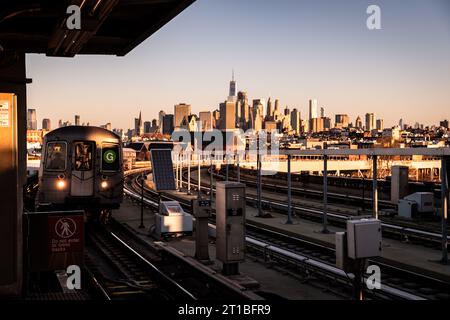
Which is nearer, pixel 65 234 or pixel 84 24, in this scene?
pixel 84 24

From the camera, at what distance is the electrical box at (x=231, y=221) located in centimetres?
977

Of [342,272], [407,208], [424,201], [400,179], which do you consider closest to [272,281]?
[342,272]

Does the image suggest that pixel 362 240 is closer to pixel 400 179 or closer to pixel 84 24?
pixel 84 24

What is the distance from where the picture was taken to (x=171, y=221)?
15297 mm

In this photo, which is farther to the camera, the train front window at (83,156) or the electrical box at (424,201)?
the electrical box at (424,201)

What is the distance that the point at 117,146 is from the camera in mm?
18359

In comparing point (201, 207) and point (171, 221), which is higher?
point (201, 207)

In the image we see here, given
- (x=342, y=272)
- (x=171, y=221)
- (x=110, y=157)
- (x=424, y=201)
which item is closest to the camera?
(x=342, y=272)

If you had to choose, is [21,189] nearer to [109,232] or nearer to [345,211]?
[109,232]

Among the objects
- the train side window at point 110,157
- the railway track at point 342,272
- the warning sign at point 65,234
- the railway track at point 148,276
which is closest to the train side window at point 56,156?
the train side window at point 110,157

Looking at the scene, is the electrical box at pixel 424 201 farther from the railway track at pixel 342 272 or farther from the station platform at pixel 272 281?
the station platform at pixel 272 281

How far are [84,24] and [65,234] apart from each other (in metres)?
3.57

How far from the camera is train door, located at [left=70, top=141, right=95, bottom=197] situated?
17.2 m
